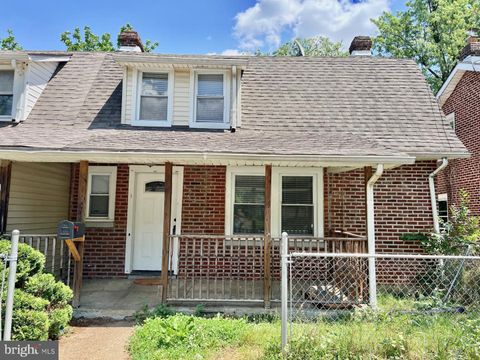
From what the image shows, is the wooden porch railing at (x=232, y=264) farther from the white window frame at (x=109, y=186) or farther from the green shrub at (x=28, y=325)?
the green shrub at (x=28, y=325)

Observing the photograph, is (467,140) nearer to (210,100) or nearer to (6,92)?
(210,100)

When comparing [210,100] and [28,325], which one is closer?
[28,325]

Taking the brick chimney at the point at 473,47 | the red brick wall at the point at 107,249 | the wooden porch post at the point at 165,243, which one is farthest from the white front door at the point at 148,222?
the brick chimney at the point at 473,47

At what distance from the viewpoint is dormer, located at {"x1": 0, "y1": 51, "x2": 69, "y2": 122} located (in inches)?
300

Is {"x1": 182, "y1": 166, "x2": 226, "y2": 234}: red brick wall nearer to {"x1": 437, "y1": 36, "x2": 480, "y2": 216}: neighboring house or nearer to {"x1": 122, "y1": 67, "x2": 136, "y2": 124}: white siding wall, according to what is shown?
{"x1": 122, "y1": 67, "x2": 136, "y2": 124}: white siding wall

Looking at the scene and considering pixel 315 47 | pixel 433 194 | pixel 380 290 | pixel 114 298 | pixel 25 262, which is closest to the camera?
pixel 25 262

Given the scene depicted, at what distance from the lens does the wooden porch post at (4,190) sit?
20.5 ft

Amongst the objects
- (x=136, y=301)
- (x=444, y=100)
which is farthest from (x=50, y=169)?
(x=444, y=100)

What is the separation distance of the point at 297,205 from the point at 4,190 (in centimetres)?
596

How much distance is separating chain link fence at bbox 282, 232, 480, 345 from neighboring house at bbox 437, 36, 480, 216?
4.88m

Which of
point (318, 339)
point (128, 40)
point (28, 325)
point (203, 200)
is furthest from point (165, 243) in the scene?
point (128, 40)

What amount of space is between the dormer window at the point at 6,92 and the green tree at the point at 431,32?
20781 mm

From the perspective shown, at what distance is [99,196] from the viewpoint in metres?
8.08

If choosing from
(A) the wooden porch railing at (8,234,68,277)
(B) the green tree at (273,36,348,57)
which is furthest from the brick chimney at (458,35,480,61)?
(B) the green tree at (273,36,348,57)
